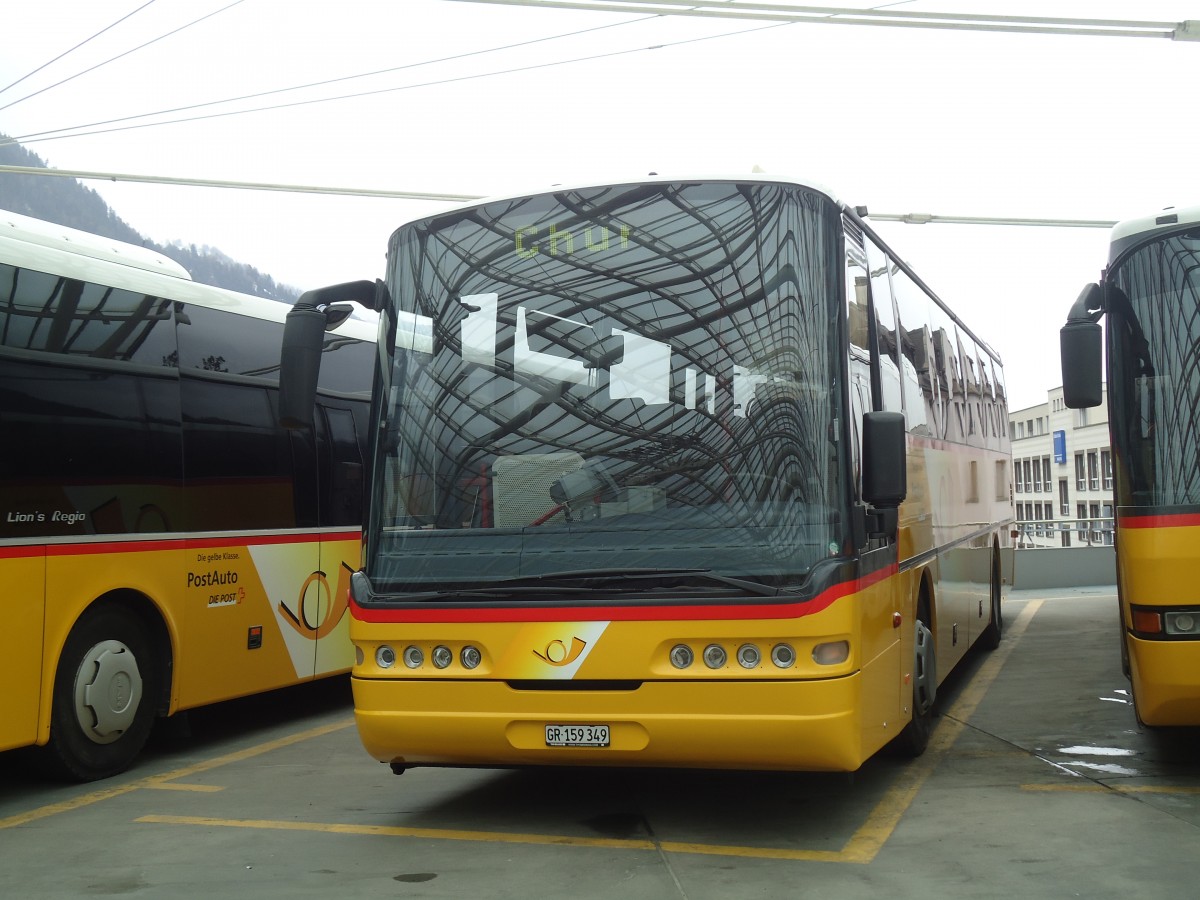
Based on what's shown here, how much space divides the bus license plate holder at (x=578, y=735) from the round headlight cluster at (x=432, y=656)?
0.49 meters

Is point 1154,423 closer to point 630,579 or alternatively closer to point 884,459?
point 884,459

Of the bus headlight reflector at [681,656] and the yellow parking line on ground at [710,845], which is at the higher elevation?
the bus headlight reflector at [681,656]

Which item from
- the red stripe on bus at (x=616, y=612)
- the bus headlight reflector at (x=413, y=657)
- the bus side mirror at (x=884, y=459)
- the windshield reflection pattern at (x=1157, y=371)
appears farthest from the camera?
the windshield reflection pattern at (x=1157, y=371)

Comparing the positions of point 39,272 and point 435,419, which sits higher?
point 39,272

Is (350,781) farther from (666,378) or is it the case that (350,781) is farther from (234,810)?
(666,378)

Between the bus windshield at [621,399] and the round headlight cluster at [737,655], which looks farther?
the bus windshield at [621,399]

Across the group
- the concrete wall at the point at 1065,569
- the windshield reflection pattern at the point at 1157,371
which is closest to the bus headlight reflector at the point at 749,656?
the windshield reflection pattern at the point at 1157,371

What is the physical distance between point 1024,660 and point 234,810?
9.32 meters

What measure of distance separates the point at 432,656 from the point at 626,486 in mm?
1267

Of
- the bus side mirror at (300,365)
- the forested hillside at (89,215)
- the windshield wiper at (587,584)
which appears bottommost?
the windshield wiper at (587,584)

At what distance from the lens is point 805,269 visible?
6.68 meters

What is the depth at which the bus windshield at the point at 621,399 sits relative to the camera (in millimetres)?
6488

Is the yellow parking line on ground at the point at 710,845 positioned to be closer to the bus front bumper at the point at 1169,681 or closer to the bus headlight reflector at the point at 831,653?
the bus headlight reflector at the point at 831,653

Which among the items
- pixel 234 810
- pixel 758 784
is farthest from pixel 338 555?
pixel 758 784
